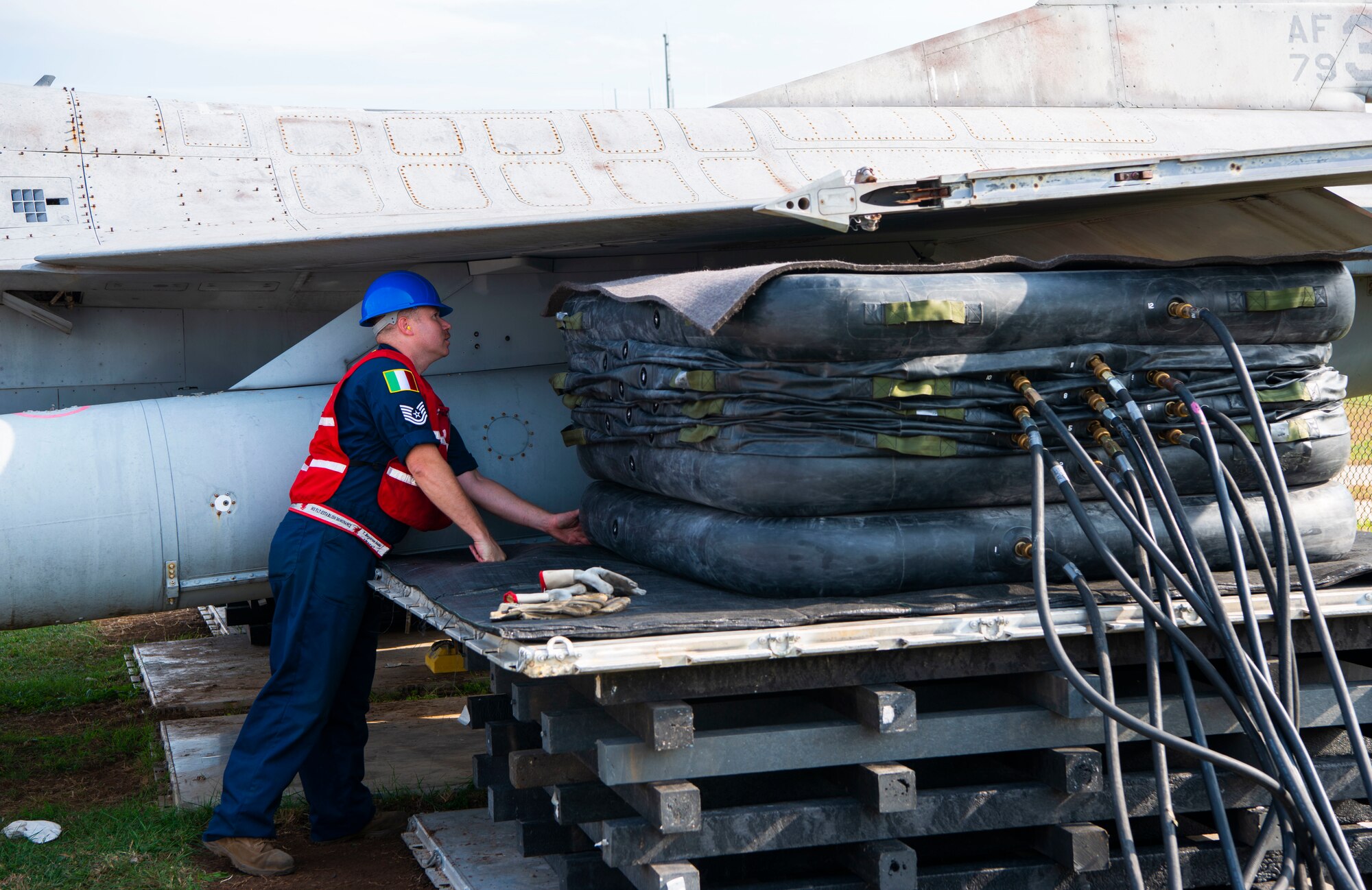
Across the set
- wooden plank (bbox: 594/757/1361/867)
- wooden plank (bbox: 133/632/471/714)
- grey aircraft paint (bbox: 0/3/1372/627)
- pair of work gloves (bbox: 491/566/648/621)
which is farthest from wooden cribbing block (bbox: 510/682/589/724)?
wooden plank (bbox: 133/632/471/714)

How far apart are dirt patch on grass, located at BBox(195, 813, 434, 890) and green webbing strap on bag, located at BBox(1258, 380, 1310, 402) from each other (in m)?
2.78

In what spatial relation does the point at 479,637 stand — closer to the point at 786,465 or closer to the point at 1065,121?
the point at 786,465

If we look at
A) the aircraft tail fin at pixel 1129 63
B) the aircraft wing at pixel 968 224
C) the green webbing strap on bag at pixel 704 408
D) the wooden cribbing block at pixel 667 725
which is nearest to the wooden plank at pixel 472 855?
the wooden cribbing block at pixel 667 725

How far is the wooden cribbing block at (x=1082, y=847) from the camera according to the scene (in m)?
2.64

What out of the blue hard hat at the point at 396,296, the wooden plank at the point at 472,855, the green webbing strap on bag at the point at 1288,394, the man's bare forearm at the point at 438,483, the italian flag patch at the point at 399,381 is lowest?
the wooden plank at the point at 472,855

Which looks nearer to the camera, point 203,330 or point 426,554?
point 426,554

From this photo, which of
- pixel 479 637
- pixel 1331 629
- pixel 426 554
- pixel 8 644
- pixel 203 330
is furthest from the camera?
pixel 8 644

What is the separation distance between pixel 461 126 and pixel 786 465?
138 inches

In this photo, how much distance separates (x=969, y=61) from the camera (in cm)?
740

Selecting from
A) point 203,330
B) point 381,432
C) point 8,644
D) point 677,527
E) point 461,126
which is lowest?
point 8,644

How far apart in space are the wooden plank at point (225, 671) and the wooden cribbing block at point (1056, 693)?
396cm

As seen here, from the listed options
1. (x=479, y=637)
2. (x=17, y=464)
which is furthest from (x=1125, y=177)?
(x=17, y=464)

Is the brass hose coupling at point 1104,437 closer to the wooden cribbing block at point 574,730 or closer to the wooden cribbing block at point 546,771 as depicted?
the wooden cribbing block at point 574,730

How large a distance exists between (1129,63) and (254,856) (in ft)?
22.5
